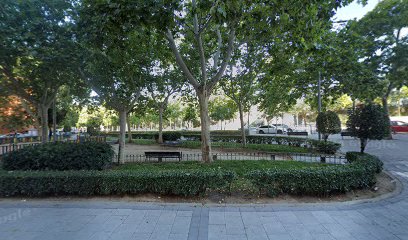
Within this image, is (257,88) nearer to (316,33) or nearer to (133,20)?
(316,33)

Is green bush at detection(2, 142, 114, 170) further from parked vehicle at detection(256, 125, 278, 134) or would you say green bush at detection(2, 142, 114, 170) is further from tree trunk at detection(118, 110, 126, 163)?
parked vehicle at detection(256, 125, 278, 134)

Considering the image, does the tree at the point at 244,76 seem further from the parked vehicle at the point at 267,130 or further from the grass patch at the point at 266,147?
the parked vehicle at the point at 267,130

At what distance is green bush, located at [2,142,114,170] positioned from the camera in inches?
266

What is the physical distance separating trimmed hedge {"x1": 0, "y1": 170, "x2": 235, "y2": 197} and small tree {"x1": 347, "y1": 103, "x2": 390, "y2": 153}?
618 cm

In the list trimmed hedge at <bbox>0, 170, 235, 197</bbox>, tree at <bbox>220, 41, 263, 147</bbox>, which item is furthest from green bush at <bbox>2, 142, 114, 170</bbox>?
tree at <bbox>220, 41, 263, 147</bbox>

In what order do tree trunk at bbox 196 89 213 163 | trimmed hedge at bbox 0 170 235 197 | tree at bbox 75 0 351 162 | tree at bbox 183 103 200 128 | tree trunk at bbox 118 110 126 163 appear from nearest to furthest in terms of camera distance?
trimmed hedge at bbox 0 170 235 197
tree at bbox 75 0 351 162
tree trunk at bbox 196 89 213 163
tree trunk at bbox 118 110 126 163
tree at bbox 183 103 200 128

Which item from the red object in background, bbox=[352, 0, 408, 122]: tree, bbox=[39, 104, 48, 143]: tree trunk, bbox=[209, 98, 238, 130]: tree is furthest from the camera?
bbox=[209, 98, 238, 130]: tree

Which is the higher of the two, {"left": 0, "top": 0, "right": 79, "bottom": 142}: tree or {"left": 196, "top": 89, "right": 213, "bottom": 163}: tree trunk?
{"left": 0, "top": 0, "right": 79, "bottom": 142}: tree

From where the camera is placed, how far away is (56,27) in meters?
7.71

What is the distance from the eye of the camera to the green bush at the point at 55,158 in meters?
6.76

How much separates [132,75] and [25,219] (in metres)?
6.89

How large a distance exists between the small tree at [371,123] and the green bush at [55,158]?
376 inches

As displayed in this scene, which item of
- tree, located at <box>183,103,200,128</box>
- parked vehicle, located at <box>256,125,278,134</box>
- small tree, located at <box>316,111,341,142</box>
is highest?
tree, located at <box>183,103,200,128</box>

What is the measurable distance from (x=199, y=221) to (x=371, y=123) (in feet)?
25.0
